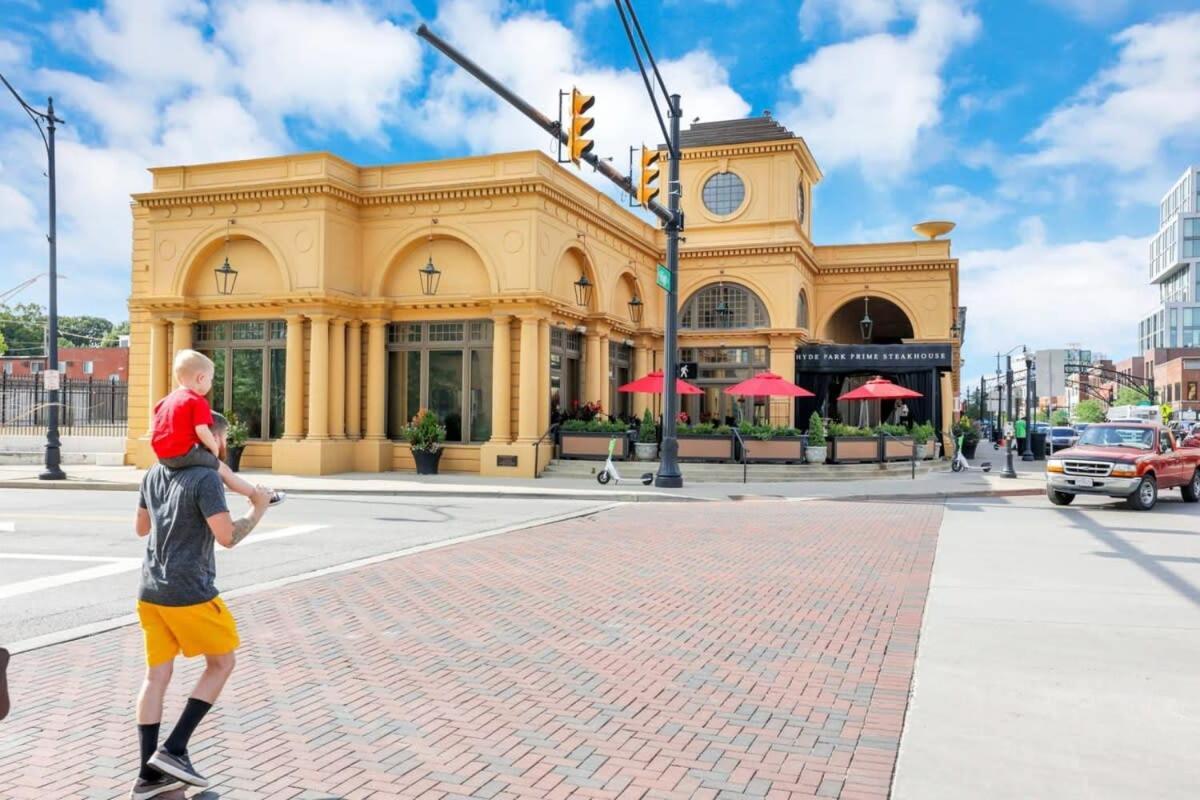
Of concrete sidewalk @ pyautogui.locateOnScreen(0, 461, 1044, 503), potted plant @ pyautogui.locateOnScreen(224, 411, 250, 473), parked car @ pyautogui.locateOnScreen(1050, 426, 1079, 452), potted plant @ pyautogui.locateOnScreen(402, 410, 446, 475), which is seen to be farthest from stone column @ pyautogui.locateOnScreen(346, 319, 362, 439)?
parked car @ pyautogui.locateOnScreen(1050, 426, 1079, 452)

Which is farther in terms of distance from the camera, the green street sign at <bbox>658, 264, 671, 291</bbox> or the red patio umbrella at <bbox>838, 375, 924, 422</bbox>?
the red patio umbrella at <bbox>838, 375, 924, 422</bbox>

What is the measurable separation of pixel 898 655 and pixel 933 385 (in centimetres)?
2842

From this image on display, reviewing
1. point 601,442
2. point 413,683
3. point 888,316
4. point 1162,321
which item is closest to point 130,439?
point 601,442

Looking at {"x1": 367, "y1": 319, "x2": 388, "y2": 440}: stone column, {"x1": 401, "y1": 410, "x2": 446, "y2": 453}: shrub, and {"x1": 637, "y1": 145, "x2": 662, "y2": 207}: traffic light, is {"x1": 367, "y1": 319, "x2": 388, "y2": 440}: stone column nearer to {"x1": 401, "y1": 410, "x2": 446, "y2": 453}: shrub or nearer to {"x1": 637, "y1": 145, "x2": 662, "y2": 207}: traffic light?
{"x1": 401, "y1": 410, "x2": 446, "y2": 453}: shrub

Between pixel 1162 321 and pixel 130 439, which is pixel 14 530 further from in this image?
pixel 1162 321

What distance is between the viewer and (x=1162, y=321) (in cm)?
12606

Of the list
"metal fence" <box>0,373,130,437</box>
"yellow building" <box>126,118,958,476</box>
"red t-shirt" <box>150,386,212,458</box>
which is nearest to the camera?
"red t-shirt" <box>150,386,212,458</box>

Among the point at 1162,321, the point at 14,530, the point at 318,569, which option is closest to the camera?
the point at 318,569

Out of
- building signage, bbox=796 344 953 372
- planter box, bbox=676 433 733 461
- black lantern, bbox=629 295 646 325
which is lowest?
planter box, bbox=676 433 733 461

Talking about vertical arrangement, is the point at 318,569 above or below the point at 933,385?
below

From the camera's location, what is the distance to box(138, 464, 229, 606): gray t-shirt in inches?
157

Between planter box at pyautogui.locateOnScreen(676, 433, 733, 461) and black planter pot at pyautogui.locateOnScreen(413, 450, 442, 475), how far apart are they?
21.0 feet

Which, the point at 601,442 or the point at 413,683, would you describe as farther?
the point at 601,442

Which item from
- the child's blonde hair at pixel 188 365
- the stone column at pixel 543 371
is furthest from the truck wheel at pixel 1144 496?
the child's blonde hair at pixel 188 365
